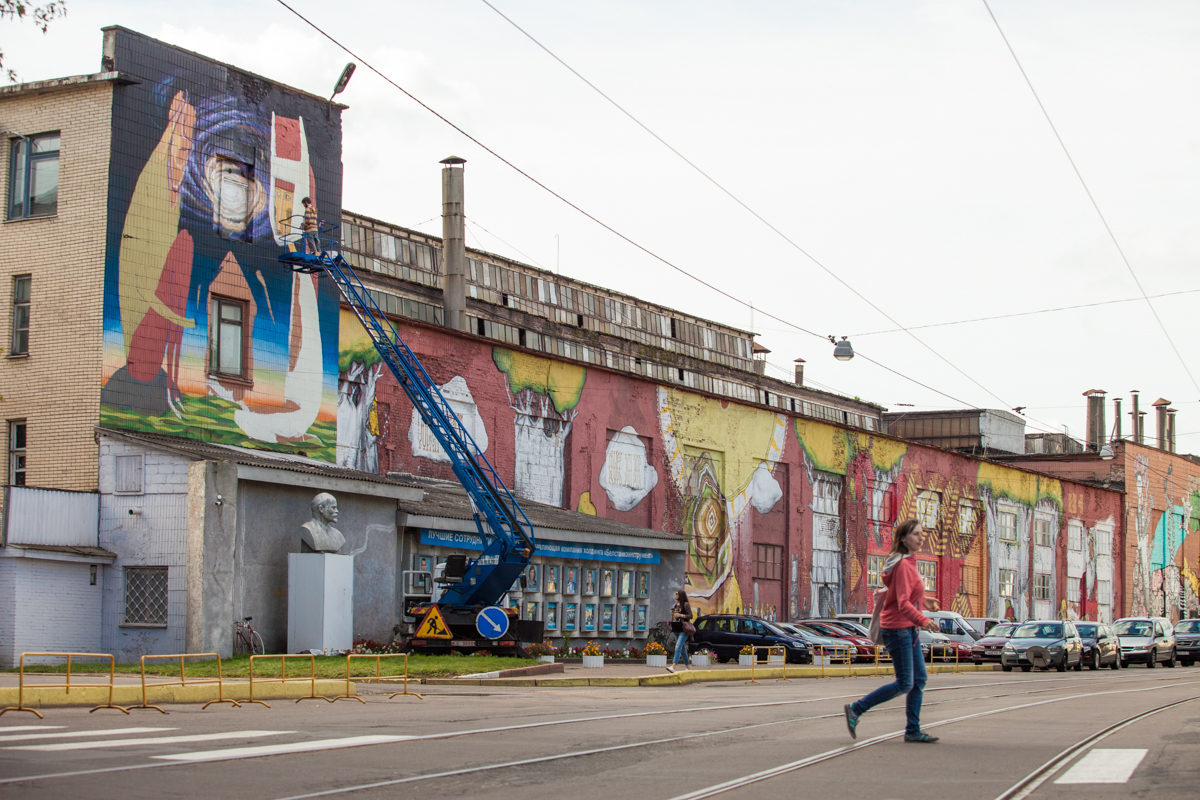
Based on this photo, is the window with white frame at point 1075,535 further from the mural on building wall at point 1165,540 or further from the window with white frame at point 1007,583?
the window with white frame at point 1007,583

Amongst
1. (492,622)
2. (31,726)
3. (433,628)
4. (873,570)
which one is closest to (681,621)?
(492,622)

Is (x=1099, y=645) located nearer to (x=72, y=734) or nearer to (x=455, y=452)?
(x=455, y=452)

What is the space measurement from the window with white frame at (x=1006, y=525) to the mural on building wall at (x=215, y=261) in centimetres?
4136

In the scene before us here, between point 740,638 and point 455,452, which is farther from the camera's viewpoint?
point 740,638

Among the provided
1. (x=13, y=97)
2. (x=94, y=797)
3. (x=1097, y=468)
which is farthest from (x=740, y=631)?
(x=1097, y=468)

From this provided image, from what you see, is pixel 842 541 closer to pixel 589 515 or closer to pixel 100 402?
pixel 589 515

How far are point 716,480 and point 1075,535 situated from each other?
33776mm

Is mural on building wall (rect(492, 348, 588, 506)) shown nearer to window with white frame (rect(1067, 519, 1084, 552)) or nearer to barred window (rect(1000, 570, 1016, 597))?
barred window (rect(1000, 570, 1016, 597))

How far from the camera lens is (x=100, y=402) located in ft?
91.7

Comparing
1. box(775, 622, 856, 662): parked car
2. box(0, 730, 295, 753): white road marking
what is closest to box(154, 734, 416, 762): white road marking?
box(0, 730, 295, 753): white road marking

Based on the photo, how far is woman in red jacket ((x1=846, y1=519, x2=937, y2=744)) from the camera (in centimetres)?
1098

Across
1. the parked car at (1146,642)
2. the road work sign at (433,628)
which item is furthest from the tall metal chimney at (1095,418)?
the road work sign at (433,628)

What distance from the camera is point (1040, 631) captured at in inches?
1464

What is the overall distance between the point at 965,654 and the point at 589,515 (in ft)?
39.3
